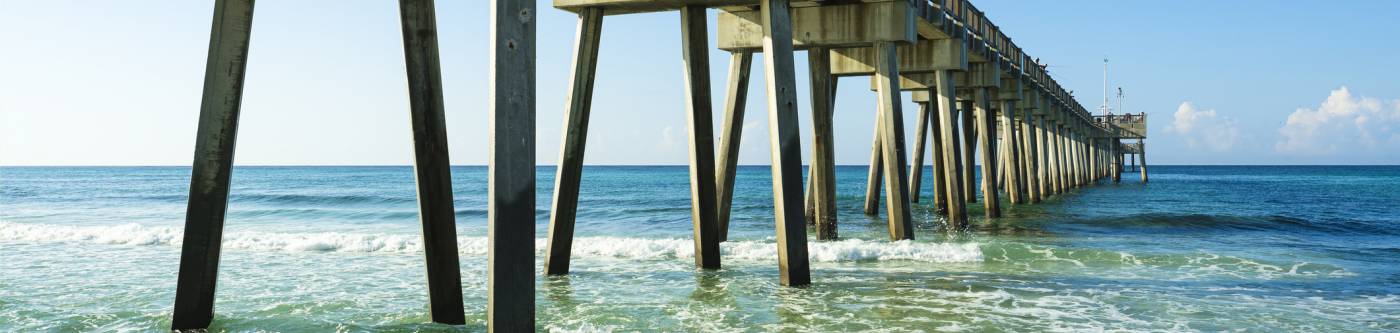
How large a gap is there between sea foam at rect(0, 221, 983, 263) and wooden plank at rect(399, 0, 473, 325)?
704 cm

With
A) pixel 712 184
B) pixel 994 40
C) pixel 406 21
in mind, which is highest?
pixel 994 40

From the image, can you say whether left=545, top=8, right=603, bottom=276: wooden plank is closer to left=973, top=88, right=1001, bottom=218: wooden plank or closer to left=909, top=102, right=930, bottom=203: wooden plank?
left=973, top=88, right=1001, bottom=218: wooden plank

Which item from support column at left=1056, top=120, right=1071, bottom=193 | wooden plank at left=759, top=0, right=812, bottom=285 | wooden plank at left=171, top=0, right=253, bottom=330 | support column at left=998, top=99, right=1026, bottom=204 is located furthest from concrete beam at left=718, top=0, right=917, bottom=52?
support column at left=1056, top=120, right=1071, bottom=193

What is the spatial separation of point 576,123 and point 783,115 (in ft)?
6.98

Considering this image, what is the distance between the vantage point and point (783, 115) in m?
9.02

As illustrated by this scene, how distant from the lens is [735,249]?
13.9 meters

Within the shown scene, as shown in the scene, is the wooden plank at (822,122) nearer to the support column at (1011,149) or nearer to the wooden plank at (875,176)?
the wooden plank at (875,176)

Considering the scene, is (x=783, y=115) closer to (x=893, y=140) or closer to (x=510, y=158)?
(x=510, y=158)

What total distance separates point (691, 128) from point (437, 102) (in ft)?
13.9

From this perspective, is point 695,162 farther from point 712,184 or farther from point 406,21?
point 406,21

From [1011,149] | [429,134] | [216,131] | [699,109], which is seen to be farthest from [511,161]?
[1011,149]

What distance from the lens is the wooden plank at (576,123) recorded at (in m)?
9.92

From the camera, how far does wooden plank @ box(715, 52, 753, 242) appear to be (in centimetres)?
1191

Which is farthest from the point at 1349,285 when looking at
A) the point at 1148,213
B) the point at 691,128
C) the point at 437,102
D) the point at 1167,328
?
the point at 1148,213
